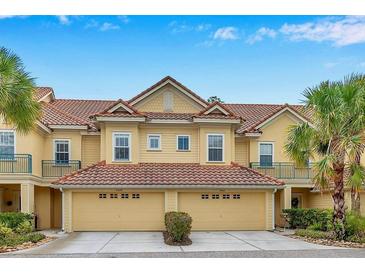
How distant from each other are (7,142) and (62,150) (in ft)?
11.2

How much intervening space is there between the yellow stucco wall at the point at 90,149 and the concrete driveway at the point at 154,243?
18.9 feet

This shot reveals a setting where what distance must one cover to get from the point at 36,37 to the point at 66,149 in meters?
6.28

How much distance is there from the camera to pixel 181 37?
27188 millimetres

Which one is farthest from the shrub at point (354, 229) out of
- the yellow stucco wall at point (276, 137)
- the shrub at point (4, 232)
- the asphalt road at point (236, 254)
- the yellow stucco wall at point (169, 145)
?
the shrub at point (4, 232)

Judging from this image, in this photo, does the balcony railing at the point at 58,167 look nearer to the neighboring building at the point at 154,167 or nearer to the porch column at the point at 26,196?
the neighboring building at the point at 154,167

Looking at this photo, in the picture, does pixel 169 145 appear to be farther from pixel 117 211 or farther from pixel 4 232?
pixel 4 232

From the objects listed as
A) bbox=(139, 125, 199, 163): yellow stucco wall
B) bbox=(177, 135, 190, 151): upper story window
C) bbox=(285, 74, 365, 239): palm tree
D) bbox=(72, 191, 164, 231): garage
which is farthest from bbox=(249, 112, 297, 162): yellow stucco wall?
bbox=(285, 74, 365, 239): palm tree

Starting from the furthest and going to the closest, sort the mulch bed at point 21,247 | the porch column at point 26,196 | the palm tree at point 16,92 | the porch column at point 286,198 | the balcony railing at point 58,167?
the porch column at point 286,198, the balcony railing at point 58,167, the porch column at point 26,196, the palm tree at point 16,92, the mulch bed at point 21,247

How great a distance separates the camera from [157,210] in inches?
895

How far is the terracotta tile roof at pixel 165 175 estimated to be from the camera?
22062 millimetres

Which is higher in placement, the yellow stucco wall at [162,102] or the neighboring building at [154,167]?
the yellow stucco wall at [162,102]

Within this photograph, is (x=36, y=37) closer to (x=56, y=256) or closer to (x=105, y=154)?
(x=105, y=154)

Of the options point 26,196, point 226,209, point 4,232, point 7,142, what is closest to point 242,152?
point 226,209
